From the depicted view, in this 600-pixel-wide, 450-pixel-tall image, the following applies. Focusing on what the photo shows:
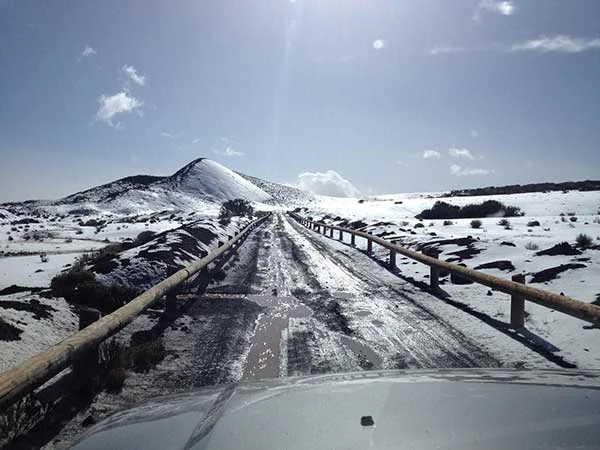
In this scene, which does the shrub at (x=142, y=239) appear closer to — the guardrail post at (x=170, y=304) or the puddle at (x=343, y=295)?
the puddle at (x=343, y=295)

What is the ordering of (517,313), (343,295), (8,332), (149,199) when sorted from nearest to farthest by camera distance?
(8,332), (517,313), (343,295), (149,199)

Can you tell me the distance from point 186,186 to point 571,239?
174575 mm

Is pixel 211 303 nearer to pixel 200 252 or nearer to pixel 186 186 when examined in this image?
pixel 200 252

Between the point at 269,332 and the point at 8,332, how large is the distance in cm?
319

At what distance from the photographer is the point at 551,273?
10.6 meters

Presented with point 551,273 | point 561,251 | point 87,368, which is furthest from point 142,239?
point 87,368

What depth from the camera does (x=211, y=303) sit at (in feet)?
29.9

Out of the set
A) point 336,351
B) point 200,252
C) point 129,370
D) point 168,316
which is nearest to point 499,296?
point 336,351

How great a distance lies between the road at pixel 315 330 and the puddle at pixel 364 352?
1cm

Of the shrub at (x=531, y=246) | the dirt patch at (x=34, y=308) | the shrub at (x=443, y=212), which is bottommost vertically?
the dirt patch at (x=34, y=308)

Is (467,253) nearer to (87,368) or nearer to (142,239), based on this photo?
(87,368)

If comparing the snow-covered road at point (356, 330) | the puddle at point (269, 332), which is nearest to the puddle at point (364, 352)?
the snow-covered road at point (356, 330)

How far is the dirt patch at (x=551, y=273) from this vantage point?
10.3 m

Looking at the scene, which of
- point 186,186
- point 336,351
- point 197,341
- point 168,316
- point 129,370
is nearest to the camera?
point 129,370
